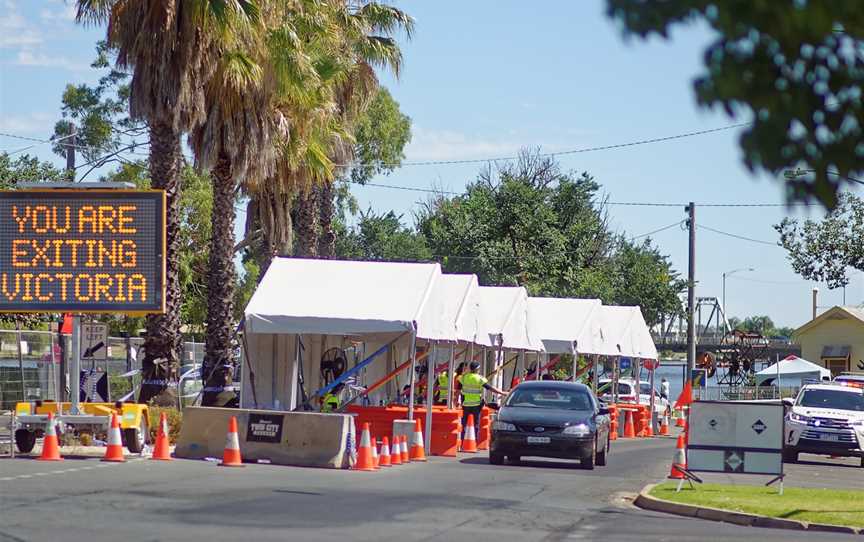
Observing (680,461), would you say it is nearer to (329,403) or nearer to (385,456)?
(385,456)

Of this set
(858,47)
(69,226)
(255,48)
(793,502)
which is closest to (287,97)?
(255,48)

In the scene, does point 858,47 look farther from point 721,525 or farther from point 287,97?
point 287,97

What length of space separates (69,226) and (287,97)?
1056 cm

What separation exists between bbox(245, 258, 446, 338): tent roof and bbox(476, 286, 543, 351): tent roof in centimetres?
555

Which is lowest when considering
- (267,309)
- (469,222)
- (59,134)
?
(267,309)

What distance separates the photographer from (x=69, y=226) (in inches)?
777

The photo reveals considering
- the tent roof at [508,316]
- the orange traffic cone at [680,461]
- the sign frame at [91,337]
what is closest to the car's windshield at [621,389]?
the tent roof at [508,316]

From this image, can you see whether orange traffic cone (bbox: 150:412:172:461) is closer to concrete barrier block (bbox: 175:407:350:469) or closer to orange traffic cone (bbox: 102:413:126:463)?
orange traffic cone (bbox: 102:413:126:463)

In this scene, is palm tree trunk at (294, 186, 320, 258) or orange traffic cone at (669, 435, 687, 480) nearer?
orange traffic cone at (669, 435, 687, 480)

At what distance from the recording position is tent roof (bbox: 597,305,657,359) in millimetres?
40625

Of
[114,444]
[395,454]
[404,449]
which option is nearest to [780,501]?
[395,454]

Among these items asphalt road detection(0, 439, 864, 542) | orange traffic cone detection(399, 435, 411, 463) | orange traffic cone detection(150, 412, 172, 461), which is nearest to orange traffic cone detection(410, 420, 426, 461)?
orange traffic cone detection(399, 435, 411, 463)

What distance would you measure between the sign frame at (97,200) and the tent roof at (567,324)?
1870 cm

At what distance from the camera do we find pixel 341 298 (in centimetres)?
2475
